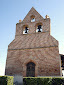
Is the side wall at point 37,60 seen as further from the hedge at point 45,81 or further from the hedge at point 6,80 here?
the hedge at point 6,80

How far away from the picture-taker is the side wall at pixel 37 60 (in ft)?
42.8

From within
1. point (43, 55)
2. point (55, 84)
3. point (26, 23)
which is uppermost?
point (26, 23)

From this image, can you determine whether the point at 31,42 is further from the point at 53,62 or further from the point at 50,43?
the point at 53,62

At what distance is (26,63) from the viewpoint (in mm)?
14141

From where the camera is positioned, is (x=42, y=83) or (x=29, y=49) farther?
(x=29, y=49)

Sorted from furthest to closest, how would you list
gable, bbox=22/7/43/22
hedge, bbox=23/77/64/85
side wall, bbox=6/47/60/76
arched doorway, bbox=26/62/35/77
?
1. gable, bbox=22/7/43/22
2. arched doorway, bbox=26/62/35/77
3. side wall, bbox=6/47/60/76
4. hedge, bbox=23/77/64/85

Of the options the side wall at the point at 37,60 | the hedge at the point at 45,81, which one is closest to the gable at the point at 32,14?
the side wall at the point at 37,60

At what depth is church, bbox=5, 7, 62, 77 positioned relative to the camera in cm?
1325

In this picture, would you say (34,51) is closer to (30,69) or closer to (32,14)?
(30,69)

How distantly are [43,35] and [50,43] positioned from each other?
1.51 metres

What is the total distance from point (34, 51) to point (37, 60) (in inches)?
47.0

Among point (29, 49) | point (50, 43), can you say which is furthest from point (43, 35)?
point (29, 49)

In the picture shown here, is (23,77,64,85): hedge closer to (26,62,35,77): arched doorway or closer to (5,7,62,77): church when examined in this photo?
(5,7,62,77): church

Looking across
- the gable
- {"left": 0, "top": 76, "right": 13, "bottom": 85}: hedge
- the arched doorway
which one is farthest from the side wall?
{"left": 0, "top": 76, "right": 13, "bottom": 85}: hedge
